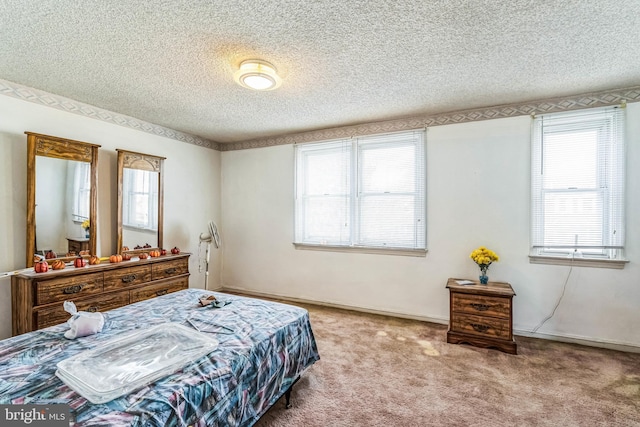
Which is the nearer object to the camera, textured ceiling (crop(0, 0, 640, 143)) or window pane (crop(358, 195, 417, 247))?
textured ceiling (crop(0, 0, 640, 143))

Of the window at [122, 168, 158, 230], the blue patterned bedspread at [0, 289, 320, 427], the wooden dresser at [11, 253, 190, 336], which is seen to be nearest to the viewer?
the blue patterned bedspread at [0, 289, 320, 427]

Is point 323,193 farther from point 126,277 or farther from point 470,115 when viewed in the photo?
point 126,277

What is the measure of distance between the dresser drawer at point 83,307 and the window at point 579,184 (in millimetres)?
4493

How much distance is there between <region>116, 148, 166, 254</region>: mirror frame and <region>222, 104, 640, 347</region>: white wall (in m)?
1.38

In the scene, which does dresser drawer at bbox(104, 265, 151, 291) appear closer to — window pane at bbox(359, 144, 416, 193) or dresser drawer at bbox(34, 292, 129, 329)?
dresser drawer at bbox(34, 292, 129, 329)

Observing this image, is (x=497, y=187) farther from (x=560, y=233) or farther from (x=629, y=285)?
(x=629, y=285)

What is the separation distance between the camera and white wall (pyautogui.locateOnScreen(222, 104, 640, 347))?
291 centimetres

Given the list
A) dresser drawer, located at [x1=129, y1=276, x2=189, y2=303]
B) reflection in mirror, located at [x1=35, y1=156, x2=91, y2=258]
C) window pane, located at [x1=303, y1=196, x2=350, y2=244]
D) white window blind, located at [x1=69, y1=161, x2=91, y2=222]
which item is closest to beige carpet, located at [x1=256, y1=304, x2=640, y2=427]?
window pane, located at [x1=303, y1=196, x2=350, y2=244]

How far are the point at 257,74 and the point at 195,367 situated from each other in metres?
2.09

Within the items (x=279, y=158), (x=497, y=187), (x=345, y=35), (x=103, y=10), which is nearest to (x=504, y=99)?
(x=497, y=187)

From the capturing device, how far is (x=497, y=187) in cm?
334

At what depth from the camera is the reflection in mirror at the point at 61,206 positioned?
2832 millimetres

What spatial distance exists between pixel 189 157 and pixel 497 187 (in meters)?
4.27

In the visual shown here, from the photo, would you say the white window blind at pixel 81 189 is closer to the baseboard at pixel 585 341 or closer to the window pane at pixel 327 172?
the window pane at pixel 327 172
